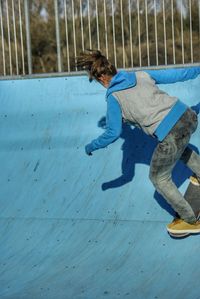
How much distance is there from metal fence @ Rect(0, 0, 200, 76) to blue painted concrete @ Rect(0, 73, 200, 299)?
2.36ft

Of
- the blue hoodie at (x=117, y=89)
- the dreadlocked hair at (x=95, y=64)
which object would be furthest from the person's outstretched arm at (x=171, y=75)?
the dreadlocked hair at (x=95, y=64)

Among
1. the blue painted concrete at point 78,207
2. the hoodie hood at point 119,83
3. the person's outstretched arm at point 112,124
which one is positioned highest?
the hoodie hood at point 119,83

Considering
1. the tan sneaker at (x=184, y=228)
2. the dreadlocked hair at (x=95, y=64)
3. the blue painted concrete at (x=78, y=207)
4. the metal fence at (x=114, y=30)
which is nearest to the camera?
the dreadlocked hair at (x=95, y=64)

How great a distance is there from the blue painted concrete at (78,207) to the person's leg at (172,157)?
1.48 feet

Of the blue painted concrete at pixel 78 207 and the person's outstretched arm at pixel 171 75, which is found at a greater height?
the person's outstretched arm at pixel 171 75

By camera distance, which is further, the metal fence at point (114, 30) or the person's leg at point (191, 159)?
the metal fence at point (114, 30)

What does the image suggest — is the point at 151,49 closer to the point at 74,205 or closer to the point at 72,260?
the point at 74,205

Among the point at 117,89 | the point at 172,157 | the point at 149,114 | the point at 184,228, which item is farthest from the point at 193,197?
the point at 117,89

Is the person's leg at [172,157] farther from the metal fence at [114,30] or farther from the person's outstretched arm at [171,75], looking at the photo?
the metal fence at [114,30]

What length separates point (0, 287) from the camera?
568cm

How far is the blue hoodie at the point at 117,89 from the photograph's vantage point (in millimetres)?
5254

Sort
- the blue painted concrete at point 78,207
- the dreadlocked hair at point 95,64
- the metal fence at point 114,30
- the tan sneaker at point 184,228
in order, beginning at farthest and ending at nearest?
the metal fence at point 114,30 < the tan sneaker at point 184,228 < the blue painted concrete at point 78,207 < the dreadlocked hair at point 95,64

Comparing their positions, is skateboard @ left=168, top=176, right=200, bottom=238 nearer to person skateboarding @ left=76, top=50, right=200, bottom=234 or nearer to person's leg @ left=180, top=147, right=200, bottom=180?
person's leg @ left=180, top=147, right=200, bottom=180

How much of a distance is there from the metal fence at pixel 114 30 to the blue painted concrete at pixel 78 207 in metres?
0.72
